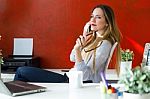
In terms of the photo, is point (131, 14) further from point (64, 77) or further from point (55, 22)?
point (64, 77)

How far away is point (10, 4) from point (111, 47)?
5.54 feet

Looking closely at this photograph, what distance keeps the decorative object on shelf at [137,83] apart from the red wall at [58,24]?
234 cm

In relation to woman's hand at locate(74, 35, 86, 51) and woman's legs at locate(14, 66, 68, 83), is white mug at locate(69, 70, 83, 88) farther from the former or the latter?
woman's legs at locate(14, 66, 68, 83)

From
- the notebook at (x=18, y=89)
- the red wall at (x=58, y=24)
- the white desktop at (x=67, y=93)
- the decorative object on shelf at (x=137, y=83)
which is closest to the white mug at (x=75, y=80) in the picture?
the white desktop at (x=67, y=93)

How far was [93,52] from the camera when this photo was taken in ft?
8.89

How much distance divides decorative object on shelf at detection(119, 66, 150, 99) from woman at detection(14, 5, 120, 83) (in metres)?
1.09

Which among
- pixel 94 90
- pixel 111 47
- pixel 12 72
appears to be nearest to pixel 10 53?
pixel 12 72

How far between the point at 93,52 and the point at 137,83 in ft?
4.11

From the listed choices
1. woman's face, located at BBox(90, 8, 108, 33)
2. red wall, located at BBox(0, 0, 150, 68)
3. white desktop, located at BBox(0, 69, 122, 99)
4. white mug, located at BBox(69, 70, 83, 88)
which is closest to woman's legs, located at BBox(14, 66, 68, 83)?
woman's face, located at BBox(90, 8, 108, 33)

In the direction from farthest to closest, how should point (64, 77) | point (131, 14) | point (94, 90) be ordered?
1. point (131, 14)
2. point (64, 77)
3. point (94, 90)

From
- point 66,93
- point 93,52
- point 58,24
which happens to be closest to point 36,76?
point 93,52

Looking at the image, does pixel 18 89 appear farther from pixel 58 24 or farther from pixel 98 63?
pixel 58 24

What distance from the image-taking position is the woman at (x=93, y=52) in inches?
104

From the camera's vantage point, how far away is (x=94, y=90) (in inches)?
75.5
